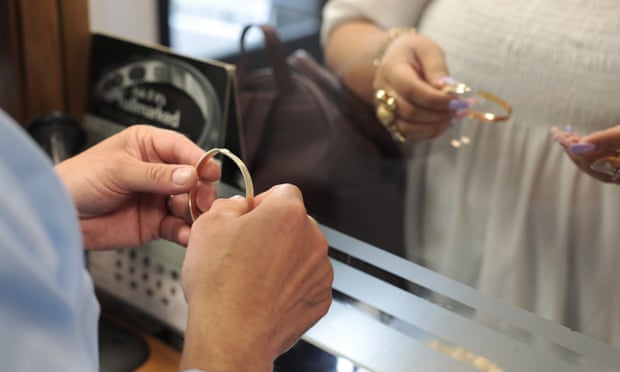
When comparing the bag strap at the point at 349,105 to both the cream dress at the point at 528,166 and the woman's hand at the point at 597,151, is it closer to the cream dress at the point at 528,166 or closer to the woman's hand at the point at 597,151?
the cream dress at the point at 528,166

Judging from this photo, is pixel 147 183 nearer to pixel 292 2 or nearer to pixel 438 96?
pixel 438 96

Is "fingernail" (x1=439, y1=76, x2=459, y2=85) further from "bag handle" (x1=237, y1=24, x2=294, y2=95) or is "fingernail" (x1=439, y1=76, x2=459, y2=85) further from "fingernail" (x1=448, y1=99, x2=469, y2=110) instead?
"bag handle" (x1=237, y1=24, x2=294, y2=95)

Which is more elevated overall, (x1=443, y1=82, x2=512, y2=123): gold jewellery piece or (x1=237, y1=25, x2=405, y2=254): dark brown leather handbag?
(x1=443, y1=82, x2=512, y2=123): gold jewellery piece

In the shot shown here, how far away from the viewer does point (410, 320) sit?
2.01 feet

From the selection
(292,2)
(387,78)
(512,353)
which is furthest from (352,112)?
(512,353)

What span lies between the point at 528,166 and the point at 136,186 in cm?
37

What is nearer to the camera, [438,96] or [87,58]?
[438,96]

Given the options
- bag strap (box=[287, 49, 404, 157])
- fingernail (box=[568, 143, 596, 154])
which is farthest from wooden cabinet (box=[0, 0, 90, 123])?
fingernail (box=[568, 143, 596, 154])

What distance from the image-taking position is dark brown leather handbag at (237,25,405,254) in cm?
82

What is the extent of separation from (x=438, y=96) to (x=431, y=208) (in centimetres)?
16

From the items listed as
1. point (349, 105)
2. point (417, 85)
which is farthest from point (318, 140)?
point (417, 85)

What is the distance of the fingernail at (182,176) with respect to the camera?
0.59 metres

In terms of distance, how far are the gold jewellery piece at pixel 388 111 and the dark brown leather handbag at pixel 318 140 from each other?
0.01 meters

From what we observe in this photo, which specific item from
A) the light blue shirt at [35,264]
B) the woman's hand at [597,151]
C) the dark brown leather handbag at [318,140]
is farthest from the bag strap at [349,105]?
the light blue shirt at [35,264]
